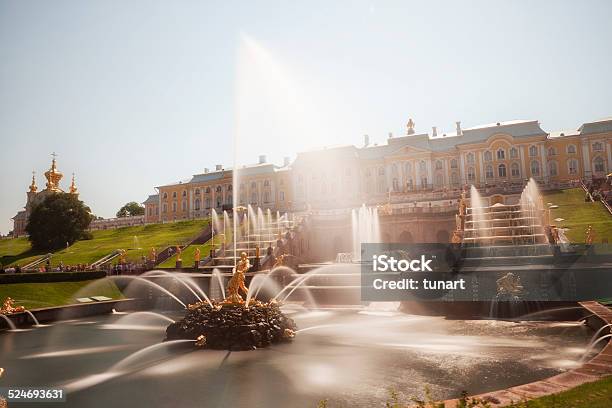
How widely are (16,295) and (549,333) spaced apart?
25770mm

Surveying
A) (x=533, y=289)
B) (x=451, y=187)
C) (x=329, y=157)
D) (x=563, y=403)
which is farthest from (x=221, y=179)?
(x=563, y=403)

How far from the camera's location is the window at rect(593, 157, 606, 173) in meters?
65.1

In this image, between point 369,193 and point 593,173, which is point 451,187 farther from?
point 593,173

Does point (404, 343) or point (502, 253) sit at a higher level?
point (502, 253)

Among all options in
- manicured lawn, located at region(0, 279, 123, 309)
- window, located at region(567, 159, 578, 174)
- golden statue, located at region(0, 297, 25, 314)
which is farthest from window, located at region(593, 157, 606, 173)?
golden statue, located at region(0, 297, 25, 314)

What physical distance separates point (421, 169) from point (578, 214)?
32.5 metres

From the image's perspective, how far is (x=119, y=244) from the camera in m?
58.3

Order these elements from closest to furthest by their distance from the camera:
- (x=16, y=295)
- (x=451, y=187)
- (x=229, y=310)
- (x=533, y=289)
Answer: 1. (x=229, y=310)
2. (x=533, y=289)
3. (x=16, y=295)
4. (x=451, y=187)

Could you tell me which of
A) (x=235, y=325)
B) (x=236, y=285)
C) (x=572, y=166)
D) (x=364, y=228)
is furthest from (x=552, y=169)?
(x=235, y=325)

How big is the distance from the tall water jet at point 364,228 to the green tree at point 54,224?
4563 cm

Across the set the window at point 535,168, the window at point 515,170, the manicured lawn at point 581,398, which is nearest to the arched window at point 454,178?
the window at point 515,170

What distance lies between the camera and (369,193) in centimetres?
7631

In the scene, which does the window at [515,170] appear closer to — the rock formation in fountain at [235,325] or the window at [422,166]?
the window at [422,166]

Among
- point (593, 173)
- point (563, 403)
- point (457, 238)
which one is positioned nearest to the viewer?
point (563, 403)
